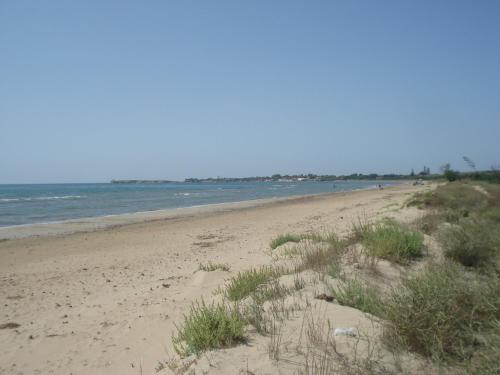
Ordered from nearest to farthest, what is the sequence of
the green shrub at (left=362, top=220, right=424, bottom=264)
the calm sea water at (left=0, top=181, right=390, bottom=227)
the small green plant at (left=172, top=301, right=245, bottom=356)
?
the small green plant at (left=172, top=301, right=245, bottom=356) < the green shrub at (left=362, top=220, right=424, bottom=264) < the calm sea water at (left=0, top=181, right=390, bottom=227)

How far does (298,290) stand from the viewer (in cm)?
498

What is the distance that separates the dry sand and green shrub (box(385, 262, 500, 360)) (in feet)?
2.08

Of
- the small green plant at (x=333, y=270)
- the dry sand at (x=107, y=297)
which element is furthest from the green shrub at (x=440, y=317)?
the small green plant at (x=333, y=270)

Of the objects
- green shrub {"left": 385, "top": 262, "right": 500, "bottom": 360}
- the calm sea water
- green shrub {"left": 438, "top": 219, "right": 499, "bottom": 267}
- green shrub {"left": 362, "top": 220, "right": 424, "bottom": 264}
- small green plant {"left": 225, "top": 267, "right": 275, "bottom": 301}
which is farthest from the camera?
the calm sea water

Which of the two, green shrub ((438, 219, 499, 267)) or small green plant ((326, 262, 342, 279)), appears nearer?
small green plant ((326, 262, 342, 279))

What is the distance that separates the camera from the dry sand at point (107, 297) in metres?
4.48

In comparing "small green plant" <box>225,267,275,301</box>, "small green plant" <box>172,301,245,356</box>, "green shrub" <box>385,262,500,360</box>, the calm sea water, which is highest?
"green shrub" <box>385,262,500,360</box>

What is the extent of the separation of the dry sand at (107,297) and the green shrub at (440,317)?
0.63 m

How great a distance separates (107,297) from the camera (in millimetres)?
7184

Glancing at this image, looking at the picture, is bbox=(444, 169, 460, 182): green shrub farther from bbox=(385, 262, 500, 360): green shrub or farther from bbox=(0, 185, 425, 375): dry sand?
bbox=(385, 262, 500, 360): green shrub

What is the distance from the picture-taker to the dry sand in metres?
4.48

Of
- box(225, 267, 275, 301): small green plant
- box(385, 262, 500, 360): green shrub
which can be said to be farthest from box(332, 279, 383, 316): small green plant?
box(225, 267, 275, 301): small green plant

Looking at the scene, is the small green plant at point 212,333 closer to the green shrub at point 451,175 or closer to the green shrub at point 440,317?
the green shrub at point 440,317

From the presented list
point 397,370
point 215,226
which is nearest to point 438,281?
point 397,370
